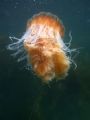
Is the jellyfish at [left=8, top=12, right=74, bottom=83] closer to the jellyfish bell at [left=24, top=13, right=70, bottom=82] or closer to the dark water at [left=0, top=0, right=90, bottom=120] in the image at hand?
the jellyfish bell at [left=24, top=13, right=70, bottom=82]

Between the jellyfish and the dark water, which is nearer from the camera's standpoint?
the jellyfish

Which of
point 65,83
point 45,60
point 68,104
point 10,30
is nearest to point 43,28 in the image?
point 45,60

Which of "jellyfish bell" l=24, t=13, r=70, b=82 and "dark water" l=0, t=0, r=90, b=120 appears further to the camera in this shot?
"dark water" l=0, t=0, r=90, b=120

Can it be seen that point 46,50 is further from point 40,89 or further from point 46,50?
point 40,89

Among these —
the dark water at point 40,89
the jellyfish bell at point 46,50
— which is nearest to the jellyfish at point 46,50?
the jellyfish bell at point 46,50

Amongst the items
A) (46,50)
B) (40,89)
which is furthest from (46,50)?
(40,89)

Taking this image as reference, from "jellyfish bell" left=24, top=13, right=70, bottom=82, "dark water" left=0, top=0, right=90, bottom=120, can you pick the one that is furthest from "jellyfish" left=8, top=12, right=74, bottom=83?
"dark water" left=0, top=0, right=90, bottom=120

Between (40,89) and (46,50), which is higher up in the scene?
(40,89)

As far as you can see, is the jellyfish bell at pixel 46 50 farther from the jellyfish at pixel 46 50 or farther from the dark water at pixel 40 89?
the dark water at pixel 40 89
